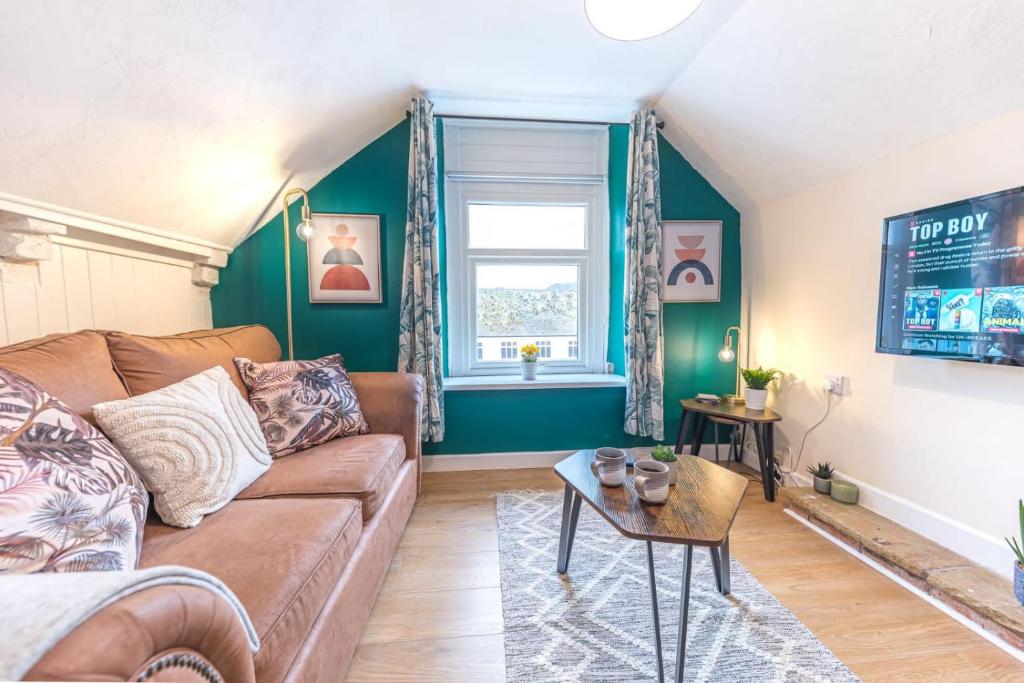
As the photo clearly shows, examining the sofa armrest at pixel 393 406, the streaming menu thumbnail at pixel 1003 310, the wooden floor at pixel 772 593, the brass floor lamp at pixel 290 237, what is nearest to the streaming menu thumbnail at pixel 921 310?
the streaming menu thumbnail at pixel 1003 310

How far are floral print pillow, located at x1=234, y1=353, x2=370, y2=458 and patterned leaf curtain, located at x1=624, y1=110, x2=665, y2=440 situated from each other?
5.55ft

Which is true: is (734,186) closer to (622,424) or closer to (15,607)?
(622,424)

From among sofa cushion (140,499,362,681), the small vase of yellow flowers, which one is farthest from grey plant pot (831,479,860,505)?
sofa cushion (140,499,362,681)

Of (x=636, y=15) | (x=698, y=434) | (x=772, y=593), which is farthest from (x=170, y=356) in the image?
(x=698, y=434)

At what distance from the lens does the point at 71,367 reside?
1150 mm

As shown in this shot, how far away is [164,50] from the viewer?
1305mm

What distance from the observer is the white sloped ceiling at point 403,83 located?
48.6 inches

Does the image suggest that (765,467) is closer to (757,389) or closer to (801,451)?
(801,451)

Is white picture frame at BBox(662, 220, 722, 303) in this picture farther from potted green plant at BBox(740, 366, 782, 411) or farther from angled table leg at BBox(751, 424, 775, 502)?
angled table leg at BBox(751, 424, 775, 502)

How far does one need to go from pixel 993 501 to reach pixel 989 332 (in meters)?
0.65

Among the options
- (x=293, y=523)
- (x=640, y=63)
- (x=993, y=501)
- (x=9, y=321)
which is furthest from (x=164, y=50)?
(x=993, y=501)

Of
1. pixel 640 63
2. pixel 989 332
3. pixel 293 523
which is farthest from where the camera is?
pixel 640 63

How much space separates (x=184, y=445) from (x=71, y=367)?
410mm

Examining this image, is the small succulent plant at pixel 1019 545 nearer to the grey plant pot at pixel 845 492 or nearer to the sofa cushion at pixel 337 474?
the grey plant pot at pixel 845 492
